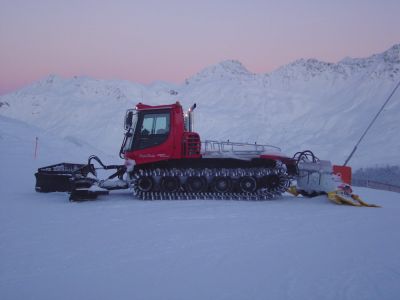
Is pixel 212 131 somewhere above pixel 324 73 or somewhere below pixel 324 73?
below

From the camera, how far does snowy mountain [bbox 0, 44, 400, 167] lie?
165 feet

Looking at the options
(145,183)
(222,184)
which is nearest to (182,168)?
(145,183)

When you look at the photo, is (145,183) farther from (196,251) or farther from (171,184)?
(196,251)

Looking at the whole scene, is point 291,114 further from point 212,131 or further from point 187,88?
point 187,88

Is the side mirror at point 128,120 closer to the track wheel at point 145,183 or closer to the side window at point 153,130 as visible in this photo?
the side window at point 153,130

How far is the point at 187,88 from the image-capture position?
87875 millimetres

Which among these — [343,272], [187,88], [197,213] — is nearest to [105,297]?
[343,272]

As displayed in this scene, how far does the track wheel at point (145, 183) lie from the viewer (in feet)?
36.3

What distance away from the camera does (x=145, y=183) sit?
11133mm

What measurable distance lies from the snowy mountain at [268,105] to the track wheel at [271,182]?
92.2 feet

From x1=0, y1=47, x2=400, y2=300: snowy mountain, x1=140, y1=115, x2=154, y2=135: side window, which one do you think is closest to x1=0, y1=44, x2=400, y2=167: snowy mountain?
x1=140, y1=115, x2=154, y2=135: side window

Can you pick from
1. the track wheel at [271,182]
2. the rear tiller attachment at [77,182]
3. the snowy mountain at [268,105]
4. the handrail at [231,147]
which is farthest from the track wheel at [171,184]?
the snowy mountain at [268,105]

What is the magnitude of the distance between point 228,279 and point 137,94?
282 ft

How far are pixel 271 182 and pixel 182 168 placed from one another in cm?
267
